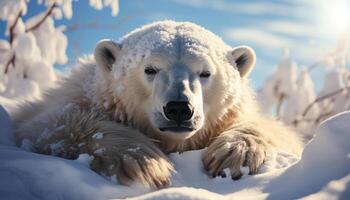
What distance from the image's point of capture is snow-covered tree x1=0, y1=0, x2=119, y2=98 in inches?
252

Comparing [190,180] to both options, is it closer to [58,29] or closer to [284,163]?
[284,163]

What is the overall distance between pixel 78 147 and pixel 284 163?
1282 millimetres

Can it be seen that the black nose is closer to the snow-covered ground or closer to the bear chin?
the bear chin

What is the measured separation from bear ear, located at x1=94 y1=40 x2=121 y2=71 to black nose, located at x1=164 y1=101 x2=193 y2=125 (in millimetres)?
952

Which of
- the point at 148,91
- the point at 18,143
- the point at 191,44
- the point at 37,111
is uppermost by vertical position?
the point at 191,44

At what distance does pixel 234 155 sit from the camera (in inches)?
Result: 126

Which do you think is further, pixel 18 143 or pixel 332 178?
pixel 18 143

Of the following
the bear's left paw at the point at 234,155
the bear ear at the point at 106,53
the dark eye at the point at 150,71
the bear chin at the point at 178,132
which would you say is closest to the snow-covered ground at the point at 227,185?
the bear's left paw at the point at 234,155

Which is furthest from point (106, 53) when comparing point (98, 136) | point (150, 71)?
point (98, 136)

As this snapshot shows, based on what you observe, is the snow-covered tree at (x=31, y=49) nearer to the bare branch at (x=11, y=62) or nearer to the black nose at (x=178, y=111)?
the bare branch at (x=11, y=62)

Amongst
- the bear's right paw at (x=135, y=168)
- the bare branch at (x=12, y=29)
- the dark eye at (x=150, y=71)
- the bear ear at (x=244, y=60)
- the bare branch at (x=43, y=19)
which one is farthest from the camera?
the bare branch at (x=43, y=19)

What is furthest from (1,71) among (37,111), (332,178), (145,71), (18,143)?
(332,178)

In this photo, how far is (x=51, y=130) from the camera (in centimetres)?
352

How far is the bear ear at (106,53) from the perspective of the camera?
156 inches
